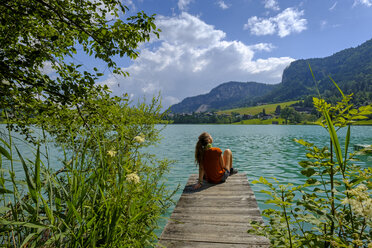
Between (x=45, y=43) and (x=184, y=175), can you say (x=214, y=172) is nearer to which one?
(x=45, y=43)

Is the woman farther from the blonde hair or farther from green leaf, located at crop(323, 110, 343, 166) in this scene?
green leaf, located at crop(323, 110, 343, 166)

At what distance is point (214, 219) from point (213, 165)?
7.87ft

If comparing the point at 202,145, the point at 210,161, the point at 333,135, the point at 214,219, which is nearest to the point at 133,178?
the point at 333,135

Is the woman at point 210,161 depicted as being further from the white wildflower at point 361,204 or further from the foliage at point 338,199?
the white wildflower at point 361,204

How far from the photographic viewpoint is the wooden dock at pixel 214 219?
3.23 metres

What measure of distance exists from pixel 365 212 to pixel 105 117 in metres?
4.11

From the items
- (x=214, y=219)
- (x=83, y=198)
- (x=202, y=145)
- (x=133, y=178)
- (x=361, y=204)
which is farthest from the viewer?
(x=202, y=145)

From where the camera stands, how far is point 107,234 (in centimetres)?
174

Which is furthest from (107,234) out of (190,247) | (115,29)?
(115,29)

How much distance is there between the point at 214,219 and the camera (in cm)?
402

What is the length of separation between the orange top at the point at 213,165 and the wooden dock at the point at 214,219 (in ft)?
1.27

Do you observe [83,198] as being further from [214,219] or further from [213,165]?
[213,165]

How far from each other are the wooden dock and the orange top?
0.39 meters

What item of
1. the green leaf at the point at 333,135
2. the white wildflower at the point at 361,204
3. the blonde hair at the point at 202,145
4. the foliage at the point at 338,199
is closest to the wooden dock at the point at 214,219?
the blonde hair at the point at 202,145
